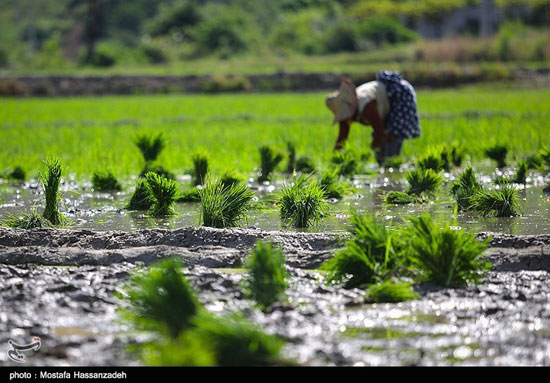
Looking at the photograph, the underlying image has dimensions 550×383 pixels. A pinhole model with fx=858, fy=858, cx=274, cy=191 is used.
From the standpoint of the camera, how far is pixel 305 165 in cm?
918

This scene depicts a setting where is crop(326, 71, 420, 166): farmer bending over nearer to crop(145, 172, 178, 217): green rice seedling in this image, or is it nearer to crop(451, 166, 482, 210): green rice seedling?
crop(451, 166, 482, 210): green rice seedling

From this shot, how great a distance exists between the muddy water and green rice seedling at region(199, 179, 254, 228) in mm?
125

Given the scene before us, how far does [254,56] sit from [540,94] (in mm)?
16274

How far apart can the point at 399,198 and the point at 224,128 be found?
7.98 metres

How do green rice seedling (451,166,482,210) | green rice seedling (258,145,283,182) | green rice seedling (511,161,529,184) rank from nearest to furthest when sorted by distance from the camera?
green rice seedling (451,166,482,210), green rice seedling (511,161,529,184), green rice seedling (258,145,283,182)

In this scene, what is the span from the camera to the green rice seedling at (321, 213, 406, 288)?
4.08 metres

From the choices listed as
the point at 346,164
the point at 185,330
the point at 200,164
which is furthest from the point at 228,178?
the point at 185,330

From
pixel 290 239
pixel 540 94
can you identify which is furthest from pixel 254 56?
pixel 290 239

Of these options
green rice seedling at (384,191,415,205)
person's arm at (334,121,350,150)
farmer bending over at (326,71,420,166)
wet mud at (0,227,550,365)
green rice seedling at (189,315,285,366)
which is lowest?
green rice seedling at (384,191,415,205)

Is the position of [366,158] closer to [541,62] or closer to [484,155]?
[484,155]

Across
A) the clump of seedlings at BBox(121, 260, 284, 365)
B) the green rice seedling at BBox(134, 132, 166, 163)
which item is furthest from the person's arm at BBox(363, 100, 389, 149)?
the clump of seedlings at BBox(121, 260, 284, 365)

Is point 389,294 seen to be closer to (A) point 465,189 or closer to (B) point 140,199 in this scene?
(A) point 465,189

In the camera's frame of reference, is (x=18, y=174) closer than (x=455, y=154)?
Yes

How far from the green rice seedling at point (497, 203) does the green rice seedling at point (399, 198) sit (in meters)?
0.68
